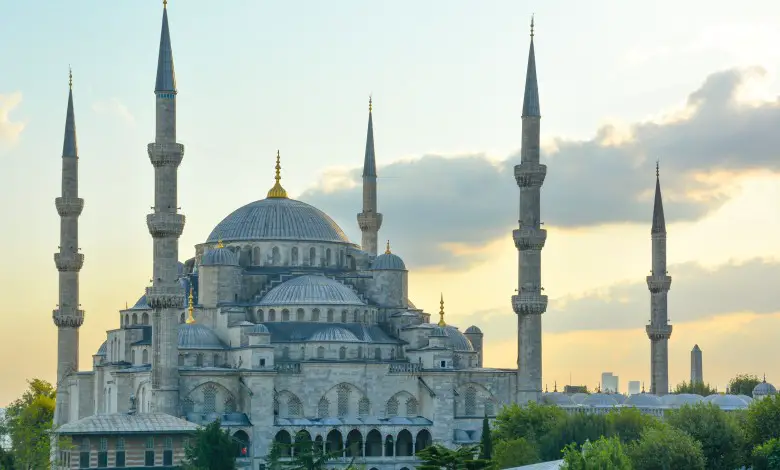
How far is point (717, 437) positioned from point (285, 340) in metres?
21.1

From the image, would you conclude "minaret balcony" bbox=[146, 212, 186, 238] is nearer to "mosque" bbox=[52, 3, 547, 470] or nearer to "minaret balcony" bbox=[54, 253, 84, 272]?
"mosque" bbox=[52, 3, 547, 470]

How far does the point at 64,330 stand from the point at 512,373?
19526mm

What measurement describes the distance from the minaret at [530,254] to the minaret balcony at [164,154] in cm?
1390

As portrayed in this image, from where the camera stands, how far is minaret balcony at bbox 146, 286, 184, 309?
200 ft

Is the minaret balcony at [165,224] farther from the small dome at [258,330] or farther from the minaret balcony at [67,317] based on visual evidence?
the minaret balcony at [67,317]

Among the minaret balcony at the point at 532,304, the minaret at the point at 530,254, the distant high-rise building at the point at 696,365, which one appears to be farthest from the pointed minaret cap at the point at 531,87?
the distant high-rise building at the point at 696,365

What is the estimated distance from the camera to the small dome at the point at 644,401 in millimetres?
69875

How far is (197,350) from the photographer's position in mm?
64688

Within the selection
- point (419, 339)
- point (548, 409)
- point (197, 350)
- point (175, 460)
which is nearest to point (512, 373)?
point (419, 339)

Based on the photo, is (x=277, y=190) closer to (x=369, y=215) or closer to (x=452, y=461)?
(x=369, y=215)

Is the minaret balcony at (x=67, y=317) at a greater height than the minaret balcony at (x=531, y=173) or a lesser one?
lesser

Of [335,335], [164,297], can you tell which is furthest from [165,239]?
[335,335]

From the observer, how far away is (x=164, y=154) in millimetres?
62906

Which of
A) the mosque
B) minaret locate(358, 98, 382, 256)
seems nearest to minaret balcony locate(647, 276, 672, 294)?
the mosque
